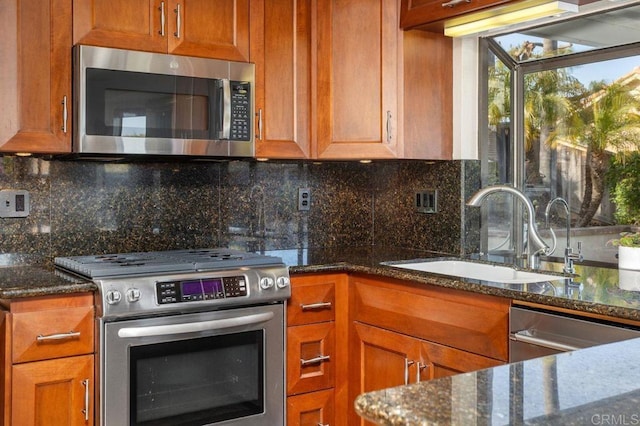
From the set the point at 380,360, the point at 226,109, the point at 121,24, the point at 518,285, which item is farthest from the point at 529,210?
the point at 121,24

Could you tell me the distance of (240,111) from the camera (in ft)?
9.34

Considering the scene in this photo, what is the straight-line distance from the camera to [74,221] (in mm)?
2818

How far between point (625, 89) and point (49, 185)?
2.27m

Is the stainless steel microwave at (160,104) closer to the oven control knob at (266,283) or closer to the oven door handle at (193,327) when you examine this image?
the oven control knob at (266,283)

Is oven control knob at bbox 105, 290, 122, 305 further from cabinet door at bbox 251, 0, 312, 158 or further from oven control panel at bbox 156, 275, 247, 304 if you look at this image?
cabinet door at bbox 251, 0, 312, 158

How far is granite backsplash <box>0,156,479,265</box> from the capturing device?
2.75 metres

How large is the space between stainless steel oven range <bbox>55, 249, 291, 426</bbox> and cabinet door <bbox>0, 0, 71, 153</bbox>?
47 cm

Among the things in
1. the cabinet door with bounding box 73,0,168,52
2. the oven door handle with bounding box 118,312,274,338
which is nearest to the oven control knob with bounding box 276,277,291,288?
the oven door handle with bounding box 118,312,274,338

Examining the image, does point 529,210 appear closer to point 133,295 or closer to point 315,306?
point 315,306

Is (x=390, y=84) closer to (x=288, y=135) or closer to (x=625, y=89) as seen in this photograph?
(x=288, y=135)

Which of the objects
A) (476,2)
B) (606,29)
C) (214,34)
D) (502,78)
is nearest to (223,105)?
(214,34)

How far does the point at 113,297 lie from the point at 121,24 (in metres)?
1.06

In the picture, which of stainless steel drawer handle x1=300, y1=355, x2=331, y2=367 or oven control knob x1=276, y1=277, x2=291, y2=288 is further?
stainless steel drawer handle x1=300, y1=355, x2=331, y2=367

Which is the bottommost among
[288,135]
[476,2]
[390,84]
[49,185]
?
[49,185]
